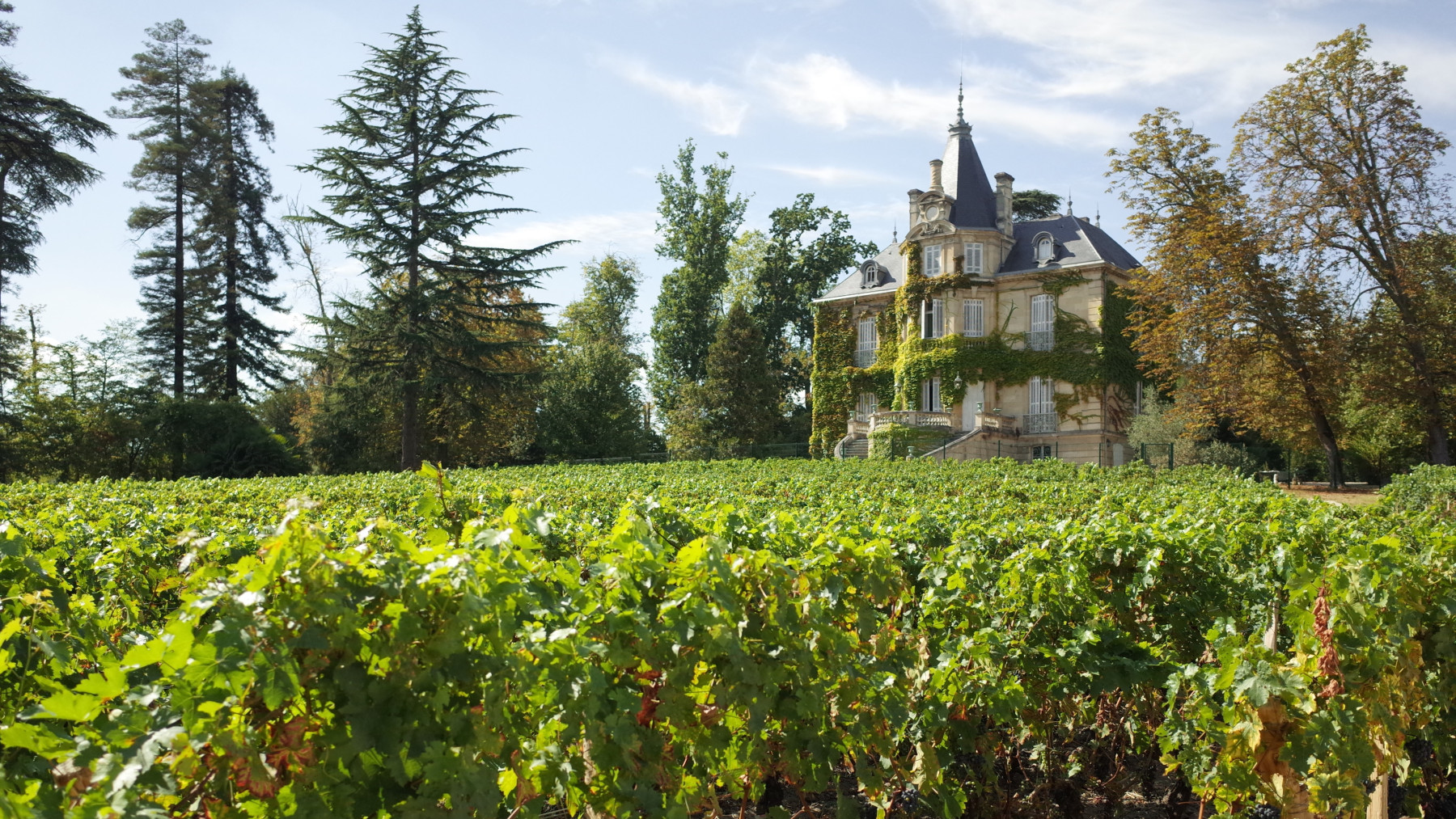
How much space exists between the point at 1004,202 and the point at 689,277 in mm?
16846

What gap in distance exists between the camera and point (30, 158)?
91.3ft

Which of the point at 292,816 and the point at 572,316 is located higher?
the point at 572,316

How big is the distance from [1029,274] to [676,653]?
38.6 meters

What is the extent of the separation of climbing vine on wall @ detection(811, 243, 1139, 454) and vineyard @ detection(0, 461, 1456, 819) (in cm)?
3317

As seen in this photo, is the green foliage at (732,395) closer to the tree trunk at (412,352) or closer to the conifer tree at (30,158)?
the tree trunk at (412,352)

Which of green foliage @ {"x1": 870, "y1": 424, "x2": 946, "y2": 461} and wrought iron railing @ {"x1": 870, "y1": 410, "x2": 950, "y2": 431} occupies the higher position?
wrought iron railing @ {"x1": 870, "y1": 410, "x2": 950, "y2": 431}

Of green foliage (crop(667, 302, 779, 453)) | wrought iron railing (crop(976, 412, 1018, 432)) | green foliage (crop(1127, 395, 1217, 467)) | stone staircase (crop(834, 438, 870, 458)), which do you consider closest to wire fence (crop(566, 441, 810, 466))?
green foliage (crop(667, 302, 779, 453))

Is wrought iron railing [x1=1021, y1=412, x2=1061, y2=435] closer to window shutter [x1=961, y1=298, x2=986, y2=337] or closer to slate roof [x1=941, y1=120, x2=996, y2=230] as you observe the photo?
window shutter [x1=961, y1=298, x2=986, y2=337]

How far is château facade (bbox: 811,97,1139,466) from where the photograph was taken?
37.7m

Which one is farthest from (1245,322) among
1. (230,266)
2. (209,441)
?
(230,266)

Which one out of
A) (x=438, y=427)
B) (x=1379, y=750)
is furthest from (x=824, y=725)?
(x=438, y=427)

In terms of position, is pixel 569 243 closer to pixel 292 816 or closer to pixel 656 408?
pixel 656 408

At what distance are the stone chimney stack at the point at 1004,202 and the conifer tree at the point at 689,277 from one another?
15.5m

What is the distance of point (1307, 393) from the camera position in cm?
2712
